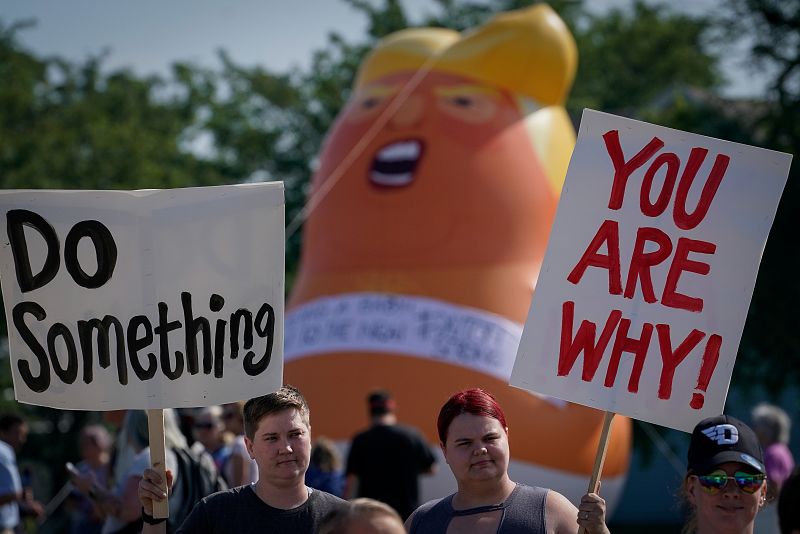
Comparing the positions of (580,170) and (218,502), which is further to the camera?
(580,170)

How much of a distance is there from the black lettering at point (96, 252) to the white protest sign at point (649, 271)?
1.34m

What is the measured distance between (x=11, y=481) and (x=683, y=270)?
4963 millimetres

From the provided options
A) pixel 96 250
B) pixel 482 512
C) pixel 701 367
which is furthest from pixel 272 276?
pixel 701 367

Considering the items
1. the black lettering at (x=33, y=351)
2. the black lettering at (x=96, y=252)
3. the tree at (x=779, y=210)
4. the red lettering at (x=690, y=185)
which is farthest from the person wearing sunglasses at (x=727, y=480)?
the tree at (x=779, y=210)

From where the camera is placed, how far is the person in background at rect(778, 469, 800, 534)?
8.43 feet

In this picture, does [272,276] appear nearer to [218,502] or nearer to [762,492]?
[218,502]

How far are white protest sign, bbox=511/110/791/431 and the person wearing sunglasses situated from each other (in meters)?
0.43

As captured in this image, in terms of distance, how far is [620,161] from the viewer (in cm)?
401

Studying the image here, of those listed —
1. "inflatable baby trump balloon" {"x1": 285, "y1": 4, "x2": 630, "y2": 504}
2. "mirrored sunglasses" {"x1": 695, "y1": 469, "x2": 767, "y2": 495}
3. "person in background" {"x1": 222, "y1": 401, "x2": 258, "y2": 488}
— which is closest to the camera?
"mirrored sunglasses" {"x1": 695, "y1": 469, "x2": 767, "y2": 495}

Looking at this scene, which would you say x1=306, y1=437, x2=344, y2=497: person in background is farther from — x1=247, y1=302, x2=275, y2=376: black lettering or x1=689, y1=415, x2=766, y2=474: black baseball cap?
x1=689, y1=415, x2=766, y2=474: black baseball cap

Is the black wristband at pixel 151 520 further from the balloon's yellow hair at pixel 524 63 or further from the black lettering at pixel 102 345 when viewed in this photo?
the balloon's yellow hair at pixel 524 63

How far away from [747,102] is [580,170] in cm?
1566

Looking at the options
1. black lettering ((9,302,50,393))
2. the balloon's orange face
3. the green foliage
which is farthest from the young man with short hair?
the green foliage

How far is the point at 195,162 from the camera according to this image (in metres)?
26.1
